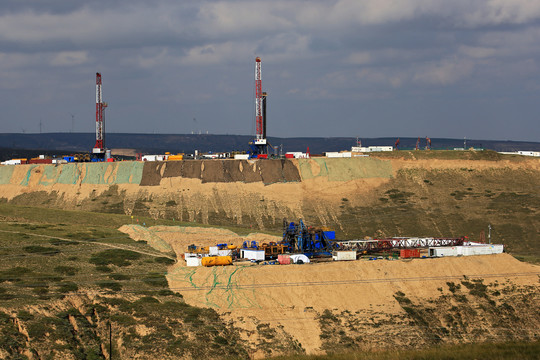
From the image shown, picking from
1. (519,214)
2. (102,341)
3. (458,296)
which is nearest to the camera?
(102,341)

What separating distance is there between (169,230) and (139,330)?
41.7m

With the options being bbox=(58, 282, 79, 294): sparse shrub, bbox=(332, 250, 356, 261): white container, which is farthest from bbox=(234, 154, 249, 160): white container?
bbox=(58, 282, 79, 294): sparse shrub

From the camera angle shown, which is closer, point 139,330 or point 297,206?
point 139,330

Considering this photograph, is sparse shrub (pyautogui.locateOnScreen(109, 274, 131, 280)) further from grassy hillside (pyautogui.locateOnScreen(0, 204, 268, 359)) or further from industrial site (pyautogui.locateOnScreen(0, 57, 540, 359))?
industrial site (pyautogui.locateOnScreen(0, 57, 540, 359))

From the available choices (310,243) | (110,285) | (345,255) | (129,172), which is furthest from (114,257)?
(129,172)

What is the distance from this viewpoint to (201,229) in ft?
340

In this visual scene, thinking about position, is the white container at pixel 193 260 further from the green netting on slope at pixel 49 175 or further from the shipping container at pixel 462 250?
the green netting on slope at pixel 49 175

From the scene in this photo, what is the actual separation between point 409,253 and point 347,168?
6418 cm

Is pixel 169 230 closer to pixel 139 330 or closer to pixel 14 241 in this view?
pixel 14 241

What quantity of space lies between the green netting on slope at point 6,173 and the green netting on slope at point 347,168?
74577 millimetres

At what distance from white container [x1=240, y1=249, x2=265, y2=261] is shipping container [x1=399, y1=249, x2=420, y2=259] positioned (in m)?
19.8

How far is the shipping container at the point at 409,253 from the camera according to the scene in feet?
283

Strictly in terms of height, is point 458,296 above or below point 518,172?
below

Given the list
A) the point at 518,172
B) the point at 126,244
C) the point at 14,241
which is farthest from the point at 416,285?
the point at 518,172
